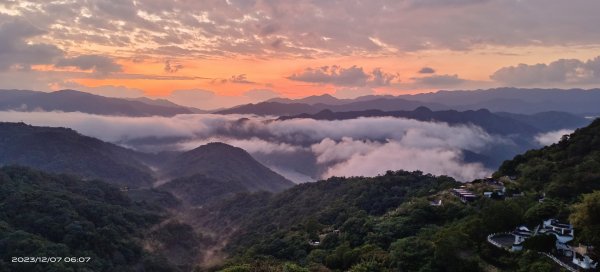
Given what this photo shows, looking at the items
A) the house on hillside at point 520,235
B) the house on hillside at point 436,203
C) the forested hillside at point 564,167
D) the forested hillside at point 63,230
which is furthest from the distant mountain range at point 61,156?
the house on hillside at point 520,235

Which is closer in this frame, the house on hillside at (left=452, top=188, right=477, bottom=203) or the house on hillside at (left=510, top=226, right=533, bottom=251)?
the house on hillside at (left=510, top=226, right=533, bottom=251)

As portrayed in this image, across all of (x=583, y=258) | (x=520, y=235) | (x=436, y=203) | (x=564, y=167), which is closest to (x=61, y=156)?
(x=436, y=203)

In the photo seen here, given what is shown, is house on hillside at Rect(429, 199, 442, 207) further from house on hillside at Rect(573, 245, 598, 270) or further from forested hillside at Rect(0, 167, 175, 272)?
forested hillside at Rect(0, 167, 175, 272)

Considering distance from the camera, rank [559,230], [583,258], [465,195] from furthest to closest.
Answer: [465,195] < [559,230] < [583,258]

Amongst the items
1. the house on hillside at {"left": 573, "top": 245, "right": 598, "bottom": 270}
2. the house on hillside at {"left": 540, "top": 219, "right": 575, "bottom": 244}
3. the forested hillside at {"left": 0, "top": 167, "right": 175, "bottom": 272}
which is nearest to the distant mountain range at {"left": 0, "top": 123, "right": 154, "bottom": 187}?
the forested hillside at {"left": 0, "top": 167, "right": 175, "bottom": 272}

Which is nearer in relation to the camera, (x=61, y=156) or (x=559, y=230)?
(x=559, y=230)

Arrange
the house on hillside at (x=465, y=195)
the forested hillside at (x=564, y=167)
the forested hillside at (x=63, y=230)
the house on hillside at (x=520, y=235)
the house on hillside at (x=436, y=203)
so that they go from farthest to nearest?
the forested hillside at (x=63, y=230)
the house on hillside at (x=436, y=203)
the house on hillside at (x=465, y=195)
the forested hillside at (x=564, y=167)
the house on hillside at (x=520, y=235)

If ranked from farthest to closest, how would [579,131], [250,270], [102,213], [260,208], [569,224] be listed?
[260,208] < [102,213] < [579,131] < [250,270] < [569,224]

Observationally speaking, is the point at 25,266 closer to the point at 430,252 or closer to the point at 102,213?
the point at 102,213

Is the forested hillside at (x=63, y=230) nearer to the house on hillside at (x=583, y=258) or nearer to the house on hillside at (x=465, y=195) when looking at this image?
the house on hillside at (x=465, y=195)

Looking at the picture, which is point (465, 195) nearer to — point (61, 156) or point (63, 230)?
point (63, 230)

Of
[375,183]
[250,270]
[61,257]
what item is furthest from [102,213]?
[250,270]
